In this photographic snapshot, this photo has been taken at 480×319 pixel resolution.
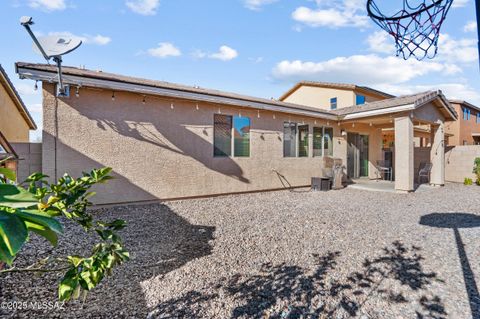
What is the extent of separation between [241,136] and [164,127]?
3.09m

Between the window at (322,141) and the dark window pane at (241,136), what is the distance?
3978 mm

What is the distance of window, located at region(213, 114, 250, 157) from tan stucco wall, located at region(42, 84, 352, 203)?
0.72 feet

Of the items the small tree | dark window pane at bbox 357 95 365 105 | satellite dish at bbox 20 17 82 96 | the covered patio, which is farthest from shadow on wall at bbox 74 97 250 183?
dark window pane at bbox 357 95 365 105

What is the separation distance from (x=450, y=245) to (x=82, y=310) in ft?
19.9

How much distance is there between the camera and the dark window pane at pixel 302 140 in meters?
12.2

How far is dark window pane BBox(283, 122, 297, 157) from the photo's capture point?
11625 millimetres

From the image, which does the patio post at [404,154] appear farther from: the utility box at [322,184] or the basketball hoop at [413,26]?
the basketball hoop at [413,26]

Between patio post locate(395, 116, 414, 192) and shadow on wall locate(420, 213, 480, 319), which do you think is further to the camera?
patio post locate(395, 116, 414, 192)

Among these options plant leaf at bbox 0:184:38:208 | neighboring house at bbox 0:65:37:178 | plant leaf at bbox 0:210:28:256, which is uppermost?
neighboring house at bbox 0:65:37:178

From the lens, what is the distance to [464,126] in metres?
26.8

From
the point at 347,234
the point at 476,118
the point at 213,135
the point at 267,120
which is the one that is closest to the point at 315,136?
the point at 267,120

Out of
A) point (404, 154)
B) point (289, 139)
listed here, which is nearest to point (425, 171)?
point (404, 154)

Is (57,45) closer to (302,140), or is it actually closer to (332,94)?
(302,140)

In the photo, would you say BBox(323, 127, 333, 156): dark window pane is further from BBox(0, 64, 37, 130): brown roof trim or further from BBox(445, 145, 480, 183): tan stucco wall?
BBox(0, 64, 37, 130): brown roof trim
